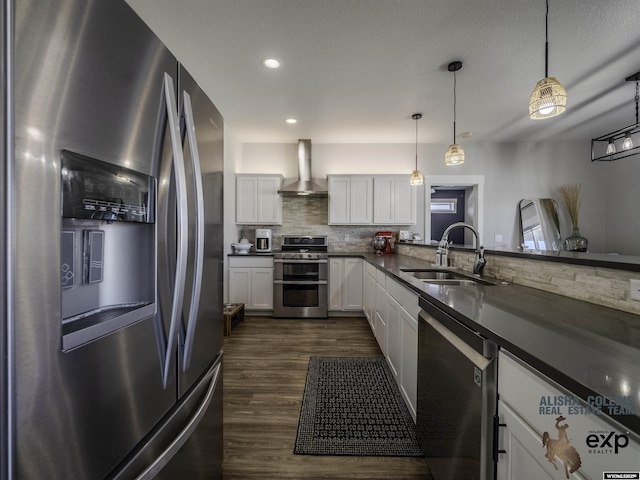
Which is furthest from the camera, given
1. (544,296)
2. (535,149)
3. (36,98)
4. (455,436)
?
(535,149)

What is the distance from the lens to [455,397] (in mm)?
1058

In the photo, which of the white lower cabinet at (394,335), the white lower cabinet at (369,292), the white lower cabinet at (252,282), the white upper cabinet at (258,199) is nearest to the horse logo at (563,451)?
the white lower cabinet at (394,335)

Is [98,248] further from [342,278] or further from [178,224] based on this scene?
[342,278]

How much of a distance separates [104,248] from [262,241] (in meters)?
3.70

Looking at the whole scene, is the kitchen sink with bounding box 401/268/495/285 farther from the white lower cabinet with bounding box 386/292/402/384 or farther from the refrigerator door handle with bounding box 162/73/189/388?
the refrigerator door handle with bounding box 162/73/189/388

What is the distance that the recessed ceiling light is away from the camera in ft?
7.81

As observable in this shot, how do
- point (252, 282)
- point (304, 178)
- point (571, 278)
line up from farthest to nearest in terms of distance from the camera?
point (304, 178), point (252, 282), point (571, 278)

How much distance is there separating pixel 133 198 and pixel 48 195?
21 centimetres

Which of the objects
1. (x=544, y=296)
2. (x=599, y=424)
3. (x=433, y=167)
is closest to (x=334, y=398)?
(x=544, y=296)

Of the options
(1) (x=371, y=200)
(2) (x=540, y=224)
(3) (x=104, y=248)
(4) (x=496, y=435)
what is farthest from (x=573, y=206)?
(3) (x=104, y=248)

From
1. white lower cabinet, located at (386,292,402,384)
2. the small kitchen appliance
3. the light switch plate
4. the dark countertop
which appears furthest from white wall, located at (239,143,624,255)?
the light switch plate

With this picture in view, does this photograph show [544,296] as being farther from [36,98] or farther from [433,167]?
[433,167]

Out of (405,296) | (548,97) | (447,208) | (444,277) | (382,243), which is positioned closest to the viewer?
(548,97)

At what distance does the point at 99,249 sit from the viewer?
0.68 m
